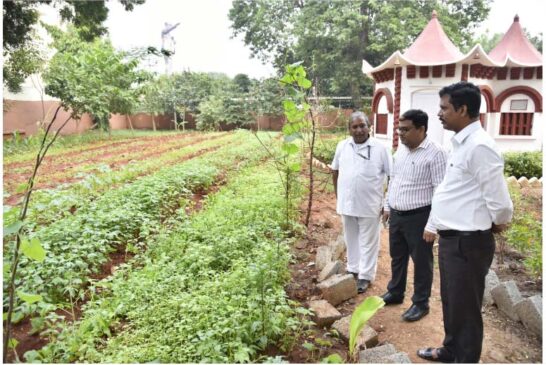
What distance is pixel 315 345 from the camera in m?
2.60

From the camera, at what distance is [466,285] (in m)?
2.23

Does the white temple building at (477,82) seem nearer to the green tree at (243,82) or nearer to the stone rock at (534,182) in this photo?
the stone rock at (534,182)

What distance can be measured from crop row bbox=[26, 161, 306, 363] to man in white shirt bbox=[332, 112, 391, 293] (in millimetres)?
673

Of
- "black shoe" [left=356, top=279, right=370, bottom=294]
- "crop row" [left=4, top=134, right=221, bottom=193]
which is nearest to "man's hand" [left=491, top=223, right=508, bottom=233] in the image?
"black shoe" [left=356, top=279, right=370, bottom=294]

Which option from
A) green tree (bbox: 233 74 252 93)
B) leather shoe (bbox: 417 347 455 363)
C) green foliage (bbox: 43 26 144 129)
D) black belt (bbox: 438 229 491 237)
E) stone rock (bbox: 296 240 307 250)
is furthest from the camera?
green tree (bbox: 233 74 252 93)

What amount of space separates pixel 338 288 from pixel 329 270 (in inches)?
10.6

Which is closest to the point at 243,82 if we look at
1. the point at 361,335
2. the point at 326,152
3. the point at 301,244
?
the point at 326,152

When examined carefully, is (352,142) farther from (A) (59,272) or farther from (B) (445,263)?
(A) (59,272)

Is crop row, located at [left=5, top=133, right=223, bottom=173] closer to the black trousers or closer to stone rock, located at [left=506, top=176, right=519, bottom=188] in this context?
the black trousers

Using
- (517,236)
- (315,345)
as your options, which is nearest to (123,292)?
(315,345)

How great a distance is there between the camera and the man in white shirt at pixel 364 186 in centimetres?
340

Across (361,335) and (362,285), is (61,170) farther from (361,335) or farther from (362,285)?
(361,335)

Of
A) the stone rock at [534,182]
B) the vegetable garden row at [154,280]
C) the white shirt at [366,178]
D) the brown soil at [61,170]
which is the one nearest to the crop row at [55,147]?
the brown soil at [61,170]

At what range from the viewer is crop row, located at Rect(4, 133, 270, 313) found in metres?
2.99
